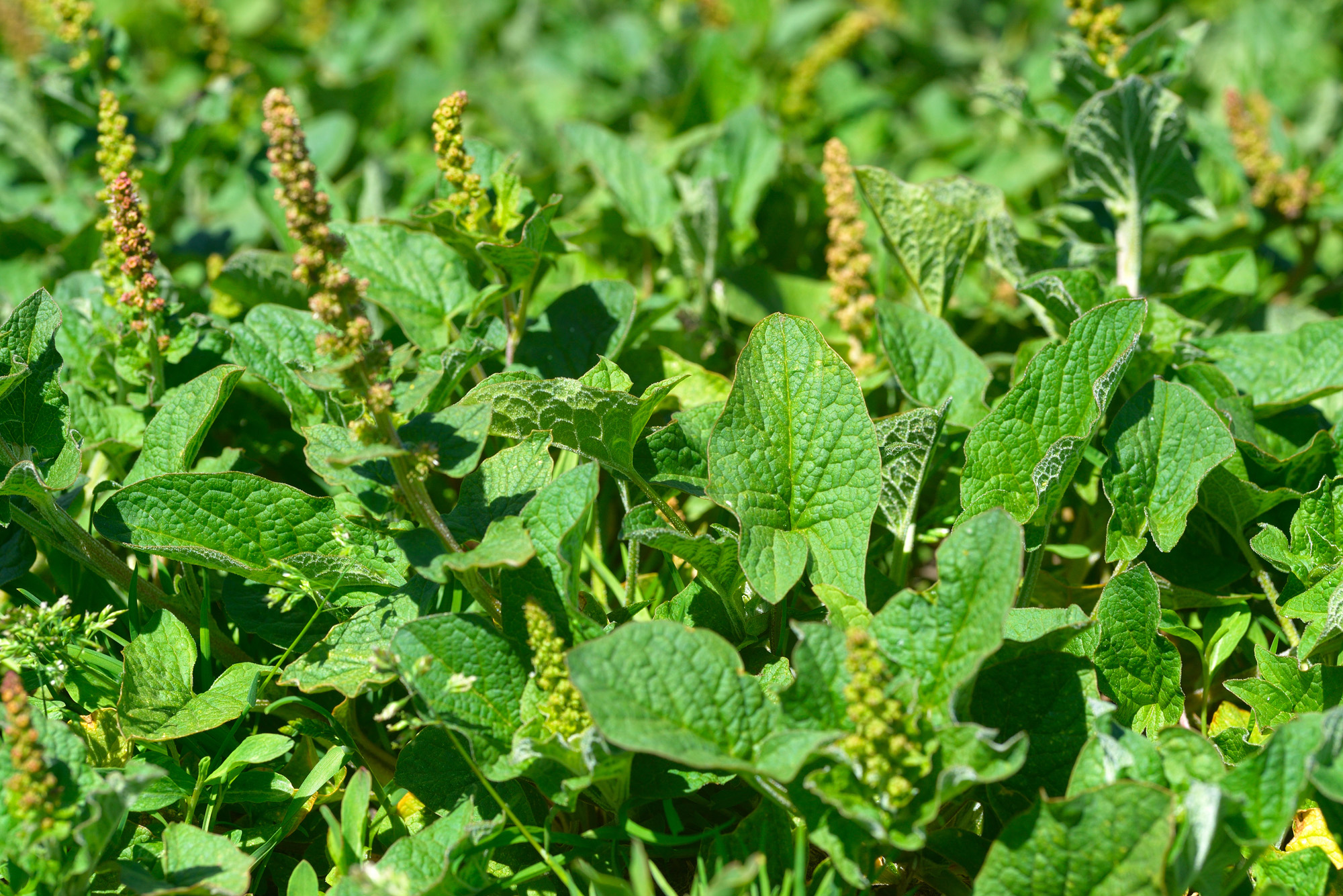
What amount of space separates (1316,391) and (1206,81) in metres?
4.06

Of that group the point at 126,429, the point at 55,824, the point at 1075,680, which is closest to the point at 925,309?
the point at 1075,680

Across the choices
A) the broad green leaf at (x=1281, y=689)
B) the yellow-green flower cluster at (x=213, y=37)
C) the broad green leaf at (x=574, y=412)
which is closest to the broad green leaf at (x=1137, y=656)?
the broad green leaf at (x=1281, y=689)

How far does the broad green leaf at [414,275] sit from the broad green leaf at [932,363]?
1.37 m

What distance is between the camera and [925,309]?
3.95 meters

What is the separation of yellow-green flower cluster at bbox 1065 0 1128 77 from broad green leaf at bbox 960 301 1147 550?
146cm

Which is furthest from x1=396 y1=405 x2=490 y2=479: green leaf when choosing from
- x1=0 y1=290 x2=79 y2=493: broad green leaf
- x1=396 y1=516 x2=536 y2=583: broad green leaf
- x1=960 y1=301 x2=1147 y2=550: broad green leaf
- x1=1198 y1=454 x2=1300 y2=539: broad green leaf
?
x1=1198 y1=454 x2=1300 y2=539: broad green leaf

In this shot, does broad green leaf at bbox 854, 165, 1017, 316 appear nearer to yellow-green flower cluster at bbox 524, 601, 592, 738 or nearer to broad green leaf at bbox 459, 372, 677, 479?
broad green leaf at bbox 459, 372, 677, 479

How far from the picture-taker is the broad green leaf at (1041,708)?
2531 mm

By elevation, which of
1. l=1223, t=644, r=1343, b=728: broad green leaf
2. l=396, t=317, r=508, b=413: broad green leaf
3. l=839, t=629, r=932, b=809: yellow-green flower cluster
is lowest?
l=1223, t=644, r=1343, b=728: broad green leaf

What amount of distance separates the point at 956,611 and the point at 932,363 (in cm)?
123

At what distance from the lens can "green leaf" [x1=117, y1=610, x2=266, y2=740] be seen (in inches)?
104

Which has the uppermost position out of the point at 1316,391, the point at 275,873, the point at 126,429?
the point at 126,429

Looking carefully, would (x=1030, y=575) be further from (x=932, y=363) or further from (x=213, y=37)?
(x=213, y=37)

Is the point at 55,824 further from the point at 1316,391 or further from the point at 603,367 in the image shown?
the point at 1316,391
